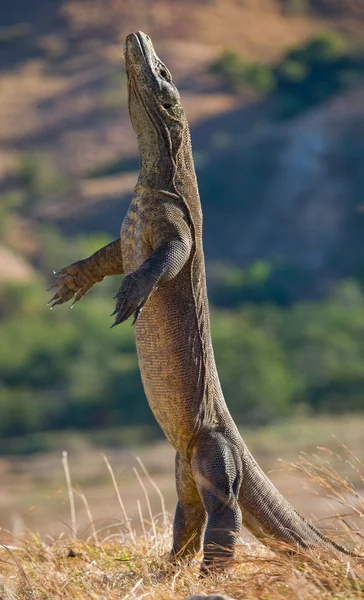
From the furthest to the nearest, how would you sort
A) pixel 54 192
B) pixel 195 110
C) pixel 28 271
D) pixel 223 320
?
pixel 195 110 < pixel 54 192 < pixel 28 271 < pixel 223 320

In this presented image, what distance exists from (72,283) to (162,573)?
1658mm

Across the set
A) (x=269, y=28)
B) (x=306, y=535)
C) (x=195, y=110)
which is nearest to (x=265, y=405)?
(x=195, y=110)

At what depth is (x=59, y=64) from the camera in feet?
219

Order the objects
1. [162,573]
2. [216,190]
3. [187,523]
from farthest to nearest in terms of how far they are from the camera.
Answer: [216,190] → [187,523] → [162,573]

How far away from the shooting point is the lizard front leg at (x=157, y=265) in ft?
18.3

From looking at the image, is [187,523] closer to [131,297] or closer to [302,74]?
[131,297]

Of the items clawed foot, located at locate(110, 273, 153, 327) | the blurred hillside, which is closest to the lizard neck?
clawed foot, located at locate(110, 273, 153, 327)

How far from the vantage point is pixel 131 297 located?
18.3 ft

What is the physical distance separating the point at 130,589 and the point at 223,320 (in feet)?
125

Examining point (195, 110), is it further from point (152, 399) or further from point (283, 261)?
point (152, 399)

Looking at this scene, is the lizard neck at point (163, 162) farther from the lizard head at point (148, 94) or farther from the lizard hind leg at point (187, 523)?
the lizard hind leg at point (187, 523)

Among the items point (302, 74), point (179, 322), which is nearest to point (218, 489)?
point (179, 322)

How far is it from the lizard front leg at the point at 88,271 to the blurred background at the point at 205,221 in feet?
55.3

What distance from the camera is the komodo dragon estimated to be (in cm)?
603
